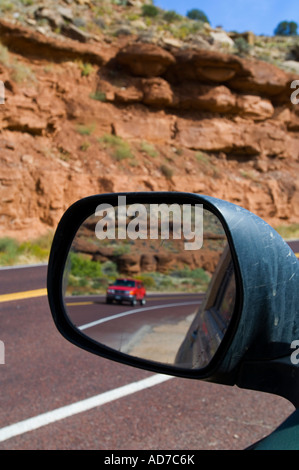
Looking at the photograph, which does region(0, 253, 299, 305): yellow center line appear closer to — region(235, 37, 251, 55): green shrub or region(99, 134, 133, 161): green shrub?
region(99, 134, 133, 161): green shrub

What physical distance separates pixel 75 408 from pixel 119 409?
1.20 ft

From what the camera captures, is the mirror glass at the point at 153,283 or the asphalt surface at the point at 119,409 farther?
the asphalt surface at the point at 119,409

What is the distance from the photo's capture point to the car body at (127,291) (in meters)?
1.90

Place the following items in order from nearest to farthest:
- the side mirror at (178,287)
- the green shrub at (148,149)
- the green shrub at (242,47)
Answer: the side mirror at (178,287) < the green shrub at (148,149) < the green shrub at (242,47)

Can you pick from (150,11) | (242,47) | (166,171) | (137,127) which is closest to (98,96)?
(137,127)

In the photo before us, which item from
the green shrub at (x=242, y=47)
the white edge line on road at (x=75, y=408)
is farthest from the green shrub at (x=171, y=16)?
the white edge line on road at (x=75, y=408)

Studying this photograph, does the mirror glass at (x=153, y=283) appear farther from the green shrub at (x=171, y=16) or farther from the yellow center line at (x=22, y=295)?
the green shrub at (x=171, y=16)

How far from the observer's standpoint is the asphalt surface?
3.18 m

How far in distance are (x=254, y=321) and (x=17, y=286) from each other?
10.8 meters

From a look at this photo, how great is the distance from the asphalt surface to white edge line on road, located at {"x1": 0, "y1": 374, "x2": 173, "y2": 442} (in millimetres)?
40

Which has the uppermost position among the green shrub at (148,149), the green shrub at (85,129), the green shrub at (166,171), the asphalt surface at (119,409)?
the green shrub at (85,129)

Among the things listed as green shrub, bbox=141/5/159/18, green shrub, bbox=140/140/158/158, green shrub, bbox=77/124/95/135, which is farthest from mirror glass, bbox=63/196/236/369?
green shrub, bbox=141/5/159/18

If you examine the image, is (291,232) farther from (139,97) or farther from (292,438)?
(292,438)

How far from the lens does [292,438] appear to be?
100cm
